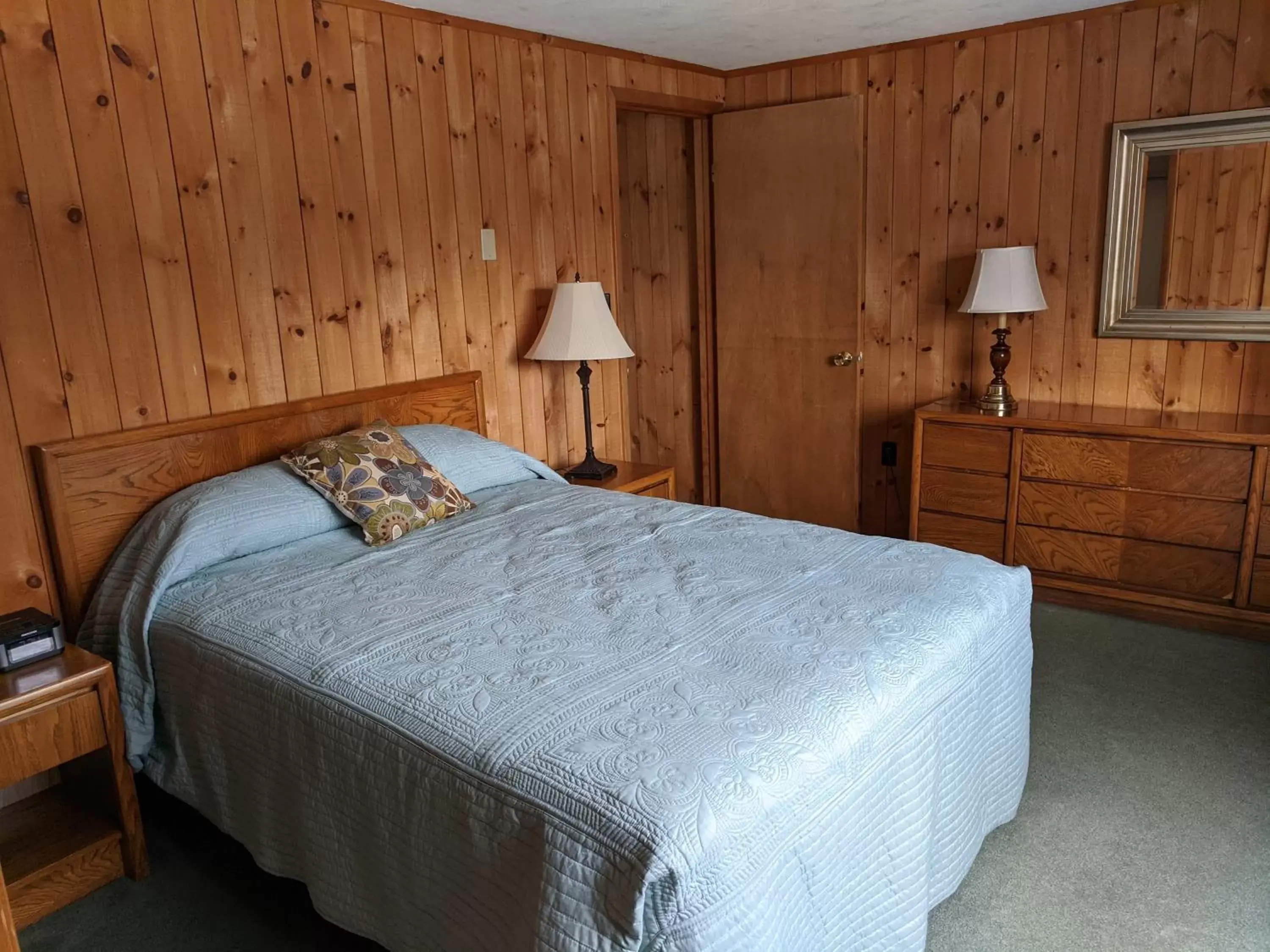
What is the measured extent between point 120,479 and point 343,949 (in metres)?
1.33

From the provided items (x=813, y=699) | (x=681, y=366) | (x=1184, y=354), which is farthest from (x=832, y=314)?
(x=813, y=699)

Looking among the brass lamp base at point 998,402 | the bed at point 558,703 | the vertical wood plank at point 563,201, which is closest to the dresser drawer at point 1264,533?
the brass lamp base at point 998,402

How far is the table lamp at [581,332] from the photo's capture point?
3.38m

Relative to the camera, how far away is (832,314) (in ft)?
13.6

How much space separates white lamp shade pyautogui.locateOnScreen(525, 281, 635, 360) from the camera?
3.38 m

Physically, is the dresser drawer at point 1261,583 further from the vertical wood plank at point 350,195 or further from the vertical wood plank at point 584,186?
the vertical wood plank at point 350,195

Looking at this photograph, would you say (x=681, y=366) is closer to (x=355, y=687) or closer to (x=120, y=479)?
(x=120, y=479)

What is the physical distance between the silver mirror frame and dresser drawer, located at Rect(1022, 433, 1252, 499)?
492 mm

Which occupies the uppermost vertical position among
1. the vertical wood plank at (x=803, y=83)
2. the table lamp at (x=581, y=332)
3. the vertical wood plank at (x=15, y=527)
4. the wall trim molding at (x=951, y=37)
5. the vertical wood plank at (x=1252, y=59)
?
the wall trim molding at (x=951, y=37)

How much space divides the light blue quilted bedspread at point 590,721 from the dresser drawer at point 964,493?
1385mm

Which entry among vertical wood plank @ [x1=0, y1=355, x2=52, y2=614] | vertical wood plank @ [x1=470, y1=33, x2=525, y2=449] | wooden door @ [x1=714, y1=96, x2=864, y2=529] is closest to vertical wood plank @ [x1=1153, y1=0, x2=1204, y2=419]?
wooden door @ [x1=714, y1=96, x2=864, y2=529]

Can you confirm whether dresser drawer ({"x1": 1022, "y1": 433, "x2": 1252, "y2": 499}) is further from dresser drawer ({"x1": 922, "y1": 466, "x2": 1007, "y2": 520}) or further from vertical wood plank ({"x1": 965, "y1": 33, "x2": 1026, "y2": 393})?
vertical wood plank ({"x1": 965, "y1": 33, "x2": 1026, "y2": 393})

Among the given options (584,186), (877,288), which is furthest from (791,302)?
(584,186)

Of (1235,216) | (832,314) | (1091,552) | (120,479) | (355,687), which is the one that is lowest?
(1091,552)
